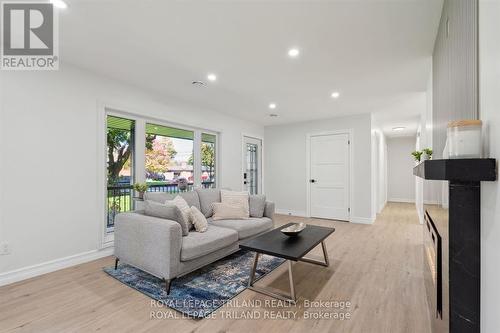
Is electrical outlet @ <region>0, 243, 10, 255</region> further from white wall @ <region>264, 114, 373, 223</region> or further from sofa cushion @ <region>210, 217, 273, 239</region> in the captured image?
white wall @ <region>264, 114, 373, 223</region>

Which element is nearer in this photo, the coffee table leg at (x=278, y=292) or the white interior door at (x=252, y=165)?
the coffee table leg at (x=278, y=292)

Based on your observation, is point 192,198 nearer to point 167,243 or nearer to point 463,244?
point 167,243

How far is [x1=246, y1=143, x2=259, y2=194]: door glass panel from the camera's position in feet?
20.4

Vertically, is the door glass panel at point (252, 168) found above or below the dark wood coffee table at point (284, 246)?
above

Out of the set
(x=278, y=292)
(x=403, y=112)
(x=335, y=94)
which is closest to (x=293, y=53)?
(x=335, y=94)

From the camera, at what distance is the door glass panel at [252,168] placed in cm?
623

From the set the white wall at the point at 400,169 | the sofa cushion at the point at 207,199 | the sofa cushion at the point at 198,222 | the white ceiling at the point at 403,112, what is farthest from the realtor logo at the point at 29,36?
the white wall at the point at 400,169

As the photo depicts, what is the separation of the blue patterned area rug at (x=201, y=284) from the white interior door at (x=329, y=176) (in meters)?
2.99

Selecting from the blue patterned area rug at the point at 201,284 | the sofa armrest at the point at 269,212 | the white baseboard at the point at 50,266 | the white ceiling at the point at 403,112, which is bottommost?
the blue patterned area rug at the point at 201,284

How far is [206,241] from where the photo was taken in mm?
2545

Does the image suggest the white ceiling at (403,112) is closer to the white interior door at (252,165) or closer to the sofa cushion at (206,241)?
the white interior door at (252,165)

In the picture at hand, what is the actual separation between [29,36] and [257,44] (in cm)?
218

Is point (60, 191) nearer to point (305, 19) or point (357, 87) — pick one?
point (305, 19)

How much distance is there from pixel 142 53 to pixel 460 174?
2.87 m
